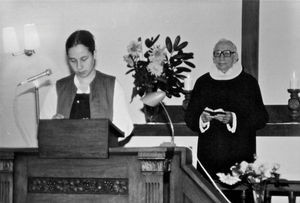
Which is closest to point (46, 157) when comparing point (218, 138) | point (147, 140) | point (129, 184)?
point (129, 184)

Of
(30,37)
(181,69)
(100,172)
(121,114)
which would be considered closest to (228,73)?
(181,69)

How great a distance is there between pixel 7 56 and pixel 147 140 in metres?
2.04

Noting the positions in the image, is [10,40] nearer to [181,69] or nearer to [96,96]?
[181,69]

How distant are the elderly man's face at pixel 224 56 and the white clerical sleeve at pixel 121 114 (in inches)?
44.0

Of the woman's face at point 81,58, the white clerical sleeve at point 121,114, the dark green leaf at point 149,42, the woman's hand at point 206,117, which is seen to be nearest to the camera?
the white clerical sleeve at point 121,114

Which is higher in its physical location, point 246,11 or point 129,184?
point 246,11

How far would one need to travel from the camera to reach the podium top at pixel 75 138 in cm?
329

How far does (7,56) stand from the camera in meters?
7.08

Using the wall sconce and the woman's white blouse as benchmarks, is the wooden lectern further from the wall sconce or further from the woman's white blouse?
the wall sconce

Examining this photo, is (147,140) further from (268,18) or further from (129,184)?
(129,184)

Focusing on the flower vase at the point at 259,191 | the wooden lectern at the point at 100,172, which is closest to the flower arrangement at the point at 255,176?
the flower vase at the point at 259,191

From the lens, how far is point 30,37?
22.2 feet

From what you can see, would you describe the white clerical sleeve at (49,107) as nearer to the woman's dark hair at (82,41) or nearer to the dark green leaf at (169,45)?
the woman's dark hair at (82,41)

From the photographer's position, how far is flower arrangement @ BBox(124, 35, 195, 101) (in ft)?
19.5
